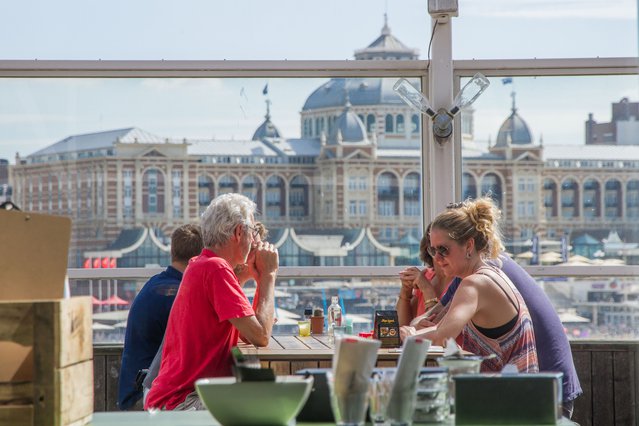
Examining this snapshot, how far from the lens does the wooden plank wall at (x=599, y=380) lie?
5.27 metres

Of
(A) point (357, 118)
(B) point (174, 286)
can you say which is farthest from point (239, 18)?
(B) point (174, 286)

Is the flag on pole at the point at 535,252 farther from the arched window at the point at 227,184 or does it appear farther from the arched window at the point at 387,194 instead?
the arched window at the point at 227,184

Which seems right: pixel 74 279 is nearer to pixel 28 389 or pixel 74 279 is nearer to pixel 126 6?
pixel 28 389

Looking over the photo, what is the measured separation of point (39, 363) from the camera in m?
2.07

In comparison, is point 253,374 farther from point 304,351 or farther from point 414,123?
point 414,123

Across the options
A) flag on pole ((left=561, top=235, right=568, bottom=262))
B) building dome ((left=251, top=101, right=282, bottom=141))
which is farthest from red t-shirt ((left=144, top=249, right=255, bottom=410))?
flag on pole ((left=561, top=235, right=568, bottom=262))

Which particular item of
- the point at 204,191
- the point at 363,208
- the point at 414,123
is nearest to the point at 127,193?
the point at 204,191

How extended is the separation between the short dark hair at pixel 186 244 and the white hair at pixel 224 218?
2.11 ft

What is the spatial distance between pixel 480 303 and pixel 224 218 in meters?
0.94

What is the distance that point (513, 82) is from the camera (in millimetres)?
5645

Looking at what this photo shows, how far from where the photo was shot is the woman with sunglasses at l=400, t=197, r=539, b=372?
3371mm

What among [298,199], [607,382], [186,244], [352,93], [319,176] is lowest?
[607,382]

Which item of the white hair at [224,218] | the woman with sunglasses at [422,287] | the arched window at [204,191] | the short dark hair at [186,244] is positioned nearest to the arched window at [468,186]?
the woman with sunglasses at [422,287]

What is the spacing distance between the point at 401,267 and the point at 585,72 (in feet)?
4.29
